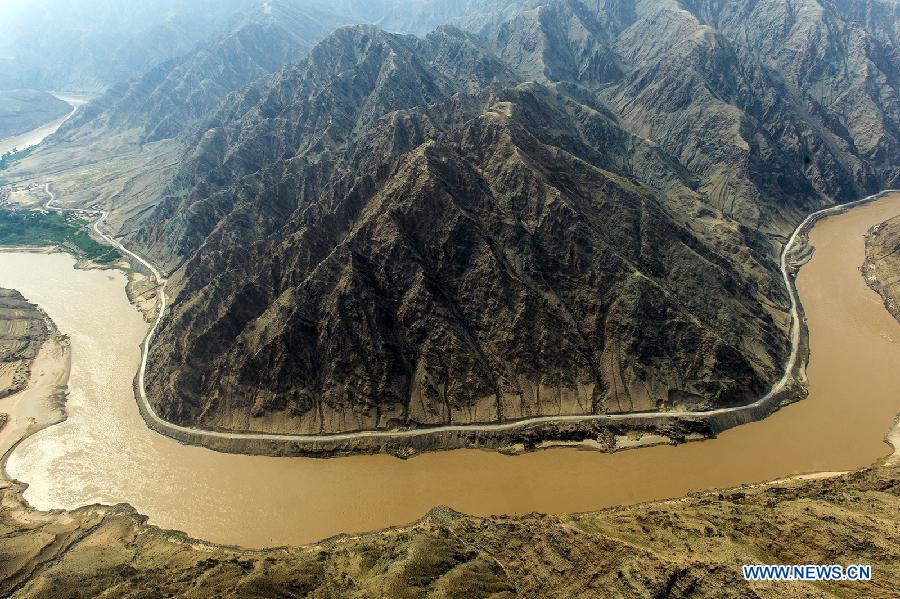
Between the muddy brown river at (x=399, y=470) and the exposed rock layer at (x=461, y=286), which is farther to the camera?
the exposed rock layer at (x=461, y=286)

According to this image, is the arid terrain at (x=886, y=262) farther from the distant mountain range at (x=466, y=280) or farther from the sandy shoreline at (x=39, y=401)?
the sandy shoreline at (x=39, y=401)

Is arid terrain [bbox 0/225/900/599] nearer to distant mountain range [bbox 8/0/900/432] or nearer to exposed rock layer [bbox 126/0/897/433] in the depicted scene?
exposed rock layer [bbox 126/0/897/433]

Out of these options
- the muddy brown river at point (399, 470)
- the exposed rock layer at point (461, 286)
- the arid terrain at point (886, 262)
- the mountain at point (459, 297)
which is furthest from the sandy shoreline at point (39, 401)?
the arid terrain at point (886, 262)

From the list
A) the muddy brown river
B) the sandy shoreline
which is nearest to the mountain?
the muddy brown river

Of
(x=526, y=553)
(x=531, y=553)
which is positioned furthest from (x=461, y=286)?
(x=531, y=553)

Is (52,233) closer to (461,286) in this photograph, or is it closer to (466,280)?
(461,286)
